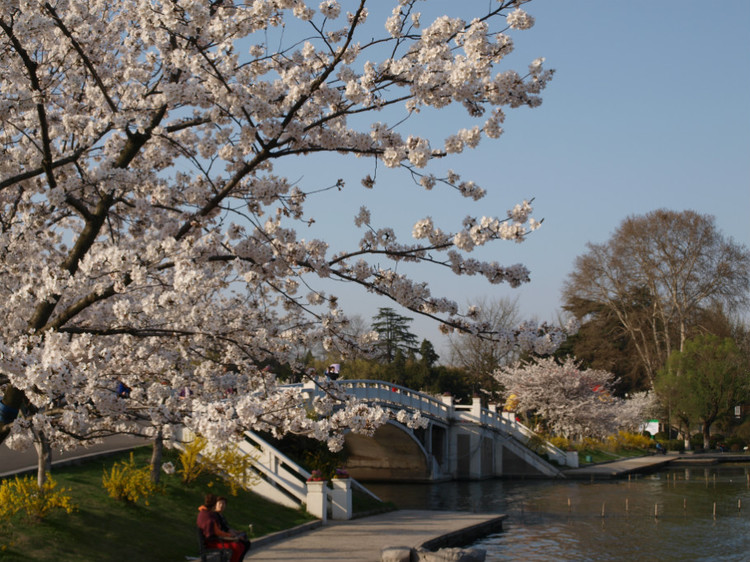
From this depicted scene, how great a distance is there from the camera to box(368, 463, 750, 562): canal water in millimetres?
19250

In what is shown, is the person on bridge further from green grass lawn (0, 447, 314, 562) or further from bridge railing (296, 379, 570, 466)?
bridge railing (296, 379, 570, 466)

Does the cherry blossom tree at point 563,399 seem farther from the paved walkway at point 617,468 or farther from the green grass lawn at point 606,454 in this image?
the paved walkway at point 617,468

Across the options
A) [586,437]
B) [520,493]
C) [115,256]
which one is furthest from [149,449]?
[586,437]

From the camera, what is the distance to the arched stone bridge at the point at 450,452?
3916 centimetres

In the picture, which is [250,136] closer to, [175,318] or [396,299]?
[396,299]

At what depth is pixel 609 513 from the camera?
84.9 feet

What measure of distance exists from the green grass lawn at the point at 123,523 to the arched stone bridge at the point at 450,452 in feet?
67.6

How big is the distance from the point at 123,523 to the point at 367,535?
5015mm

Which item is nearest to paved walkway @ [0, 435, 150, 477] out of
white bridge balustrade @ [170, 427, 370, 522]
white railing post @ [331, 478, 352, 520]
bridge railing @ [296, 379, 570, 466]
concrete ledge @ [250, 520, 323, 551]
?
white bridge balustrade @ [170, 427, 370, 522]

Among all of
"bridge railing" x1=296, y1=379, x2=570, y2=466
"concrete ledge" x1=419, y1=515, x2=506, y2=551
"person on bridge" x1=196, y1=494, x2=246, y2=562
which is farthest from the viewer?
"bridge railing" x1=296, y1=379, x2=570, y2=466

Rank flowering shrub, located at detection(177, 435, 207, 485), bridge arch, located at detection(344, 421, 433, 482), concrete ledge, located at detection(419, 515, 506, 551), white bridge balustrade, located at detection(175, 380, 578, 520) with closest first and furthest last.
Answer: concrete ledge, located at detection(419, 515, 506, 551), flowering shrub, located at detection(177, 435, 207, 485), bridge arch, located at detection(344, 421, 433, 482), white bridge balustrade, located at detection(175, 380, 578, 520)

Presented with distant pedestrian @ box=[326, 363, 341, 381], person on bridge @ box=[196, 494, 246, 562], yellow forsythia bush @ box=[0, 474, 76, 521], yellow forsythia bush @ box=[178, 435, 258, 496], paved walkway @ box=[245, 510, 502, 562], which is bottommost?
paved walkway @ box=[245, 510, 502, 562]

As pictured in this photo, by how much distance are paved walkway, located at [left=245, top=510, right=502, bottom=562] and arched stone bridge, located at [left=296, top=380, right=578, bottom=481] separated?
17.5m

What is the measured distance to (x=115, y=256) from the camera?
7066 millimetres
